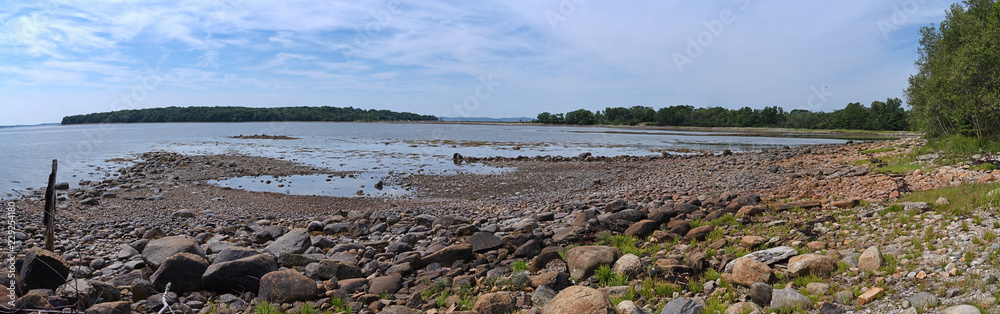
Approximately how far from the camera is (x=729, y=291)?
697cm

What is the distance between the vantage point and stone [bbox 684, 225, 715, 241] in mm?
10156

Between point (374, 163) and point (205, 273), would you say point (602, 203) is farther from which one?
point (374, 163)

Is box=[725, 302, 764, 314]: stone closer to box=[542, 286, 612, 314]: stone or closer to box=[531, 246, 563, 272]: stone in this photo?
box=[542, 286, 612, 314]: stone

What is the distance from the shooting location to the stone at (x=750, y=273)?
7.07m

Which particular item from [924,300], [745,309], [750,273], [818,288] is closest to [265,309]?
[745,309]

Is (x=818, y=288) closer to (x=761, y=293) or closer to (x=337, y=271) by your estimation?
(x=761, y=293)

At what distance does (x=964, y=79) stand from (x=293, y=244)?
31.4 meters

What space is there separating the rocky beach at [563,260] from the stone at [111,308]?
0.03 metres

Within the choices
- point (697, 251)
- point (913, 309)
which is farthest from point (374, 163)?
point (913, 309)

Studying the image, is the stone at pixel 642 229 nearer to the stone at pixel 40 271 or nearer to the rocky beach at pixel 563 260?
the rocky beach at pixel 563 260

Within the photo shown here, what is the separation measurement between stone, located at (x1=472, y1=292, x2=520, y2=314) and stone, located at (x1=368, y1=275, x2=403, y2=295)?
210 cm

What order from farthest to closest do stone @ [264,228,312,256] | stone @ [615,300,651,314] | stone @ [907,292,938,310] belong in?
stone @ [264,228,312,256], stone @ [615,300,651,314], stone @ [907,292,938,310]

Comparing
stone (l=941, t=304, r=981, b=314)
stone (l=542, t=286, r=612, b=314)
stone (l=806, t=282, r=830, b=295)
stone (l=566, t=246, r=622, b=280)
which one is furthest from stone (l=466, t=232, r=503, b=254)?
stone (l=941, t=304, r=981, b=314)

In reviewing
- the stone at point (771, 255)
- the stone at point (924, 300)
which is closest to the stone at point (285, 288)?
the stone at point (771, 255)
